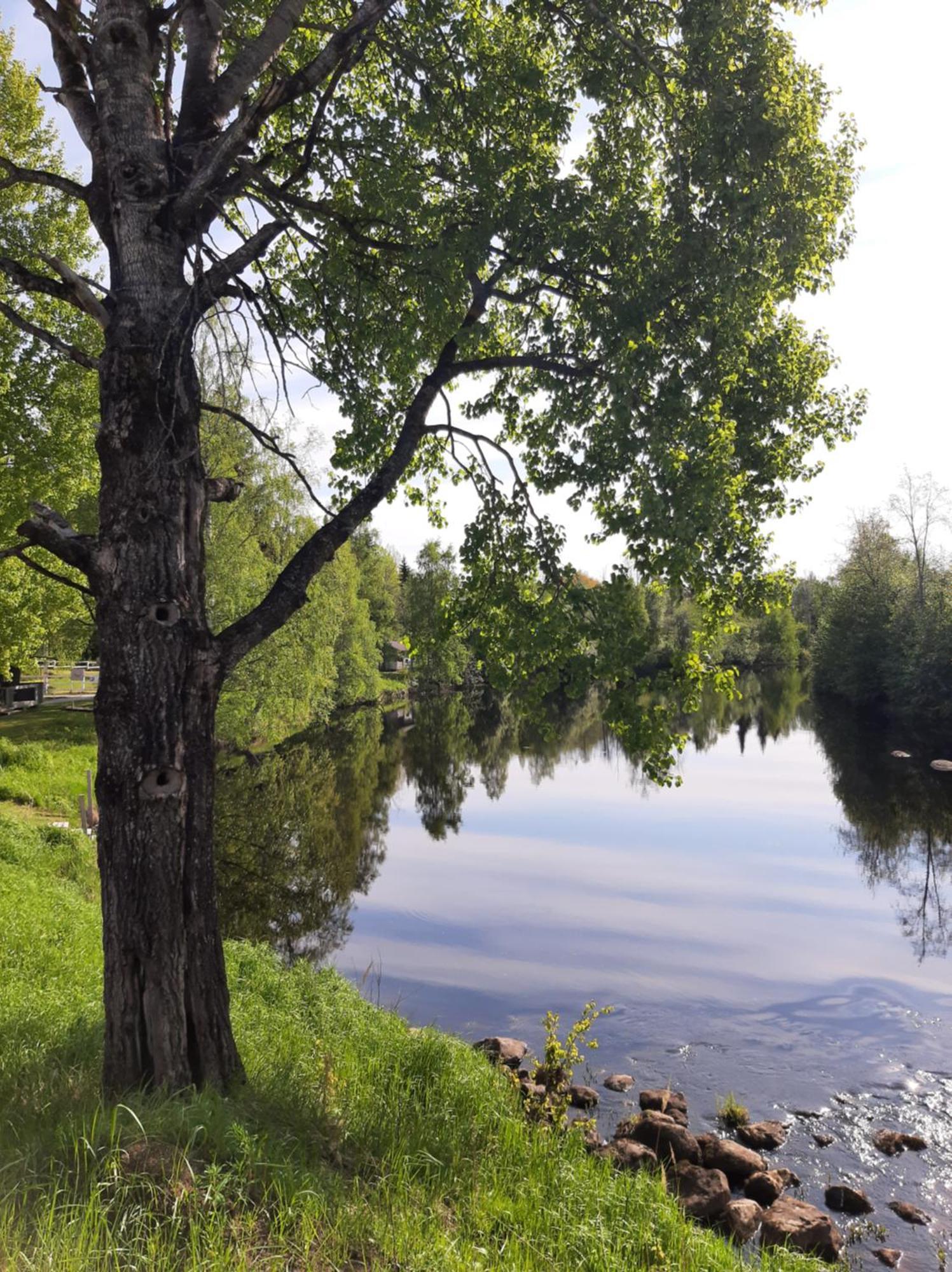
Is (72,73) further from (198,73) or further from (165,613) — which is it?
(165,613)

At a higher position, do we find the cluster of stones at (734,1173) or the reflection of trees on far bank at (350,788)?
the reflection of trees on far bank at (350,788)

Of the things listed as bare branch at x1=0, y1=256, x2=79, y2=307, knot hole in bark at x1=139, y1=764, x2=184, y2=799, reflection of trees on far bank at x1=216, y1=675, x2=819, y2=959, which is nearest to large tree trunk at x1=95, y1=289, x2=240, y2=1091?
knot hole in bark at x1=139, y1=764, x2=184, y2=799

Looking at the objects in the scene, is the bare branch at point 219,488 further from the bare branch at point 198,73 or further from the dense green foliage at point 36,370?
the dense green foliage at point 36,370

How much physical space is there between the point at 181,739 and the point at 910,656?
1795 inches

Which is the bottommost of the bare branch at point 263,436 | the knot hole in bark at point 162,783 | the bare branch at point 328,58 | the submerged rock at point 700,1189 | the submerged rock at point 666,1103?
the submerged rock at point 666,1103

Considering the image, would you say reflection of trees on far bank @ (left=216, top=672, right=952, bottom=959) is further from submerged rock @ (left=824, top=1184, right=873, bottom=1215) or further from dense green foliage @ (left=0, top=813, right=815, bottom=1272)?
submerged rock @ (left=824, top=1184, right=873, bottom=1215)

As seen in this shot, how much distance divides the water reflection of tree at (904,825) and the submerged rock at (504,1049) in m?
8.59

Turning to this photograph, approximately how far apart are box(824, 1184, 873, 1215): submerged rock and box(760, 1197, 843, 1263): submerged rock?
0.72 meters

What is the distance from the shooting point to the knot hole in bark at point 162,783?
479 centimetres

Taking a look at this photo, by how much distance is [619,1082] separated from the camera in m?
10.8

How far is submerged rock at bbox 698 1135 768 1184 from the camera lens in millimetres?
8852

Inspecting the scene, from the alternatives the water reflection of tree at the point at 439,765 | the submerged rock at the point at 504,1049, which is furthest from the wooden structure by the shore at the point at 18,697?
the submerged rock at the point at 504,1049

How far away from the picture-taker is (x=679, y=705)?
6766mm

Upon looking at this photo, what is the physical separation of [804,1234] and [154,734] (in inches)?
287
